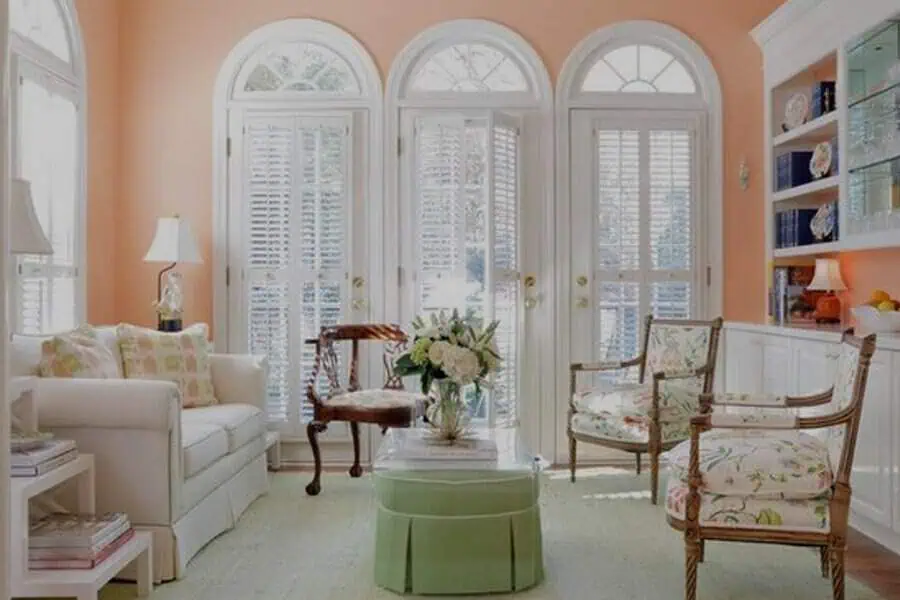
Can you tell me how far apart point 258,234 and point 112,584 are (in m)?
2.66

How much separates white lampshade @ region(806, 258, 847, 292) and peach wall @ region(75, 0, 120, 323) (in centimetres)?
408

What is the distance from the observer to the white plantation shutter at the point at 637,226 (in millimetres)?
5523

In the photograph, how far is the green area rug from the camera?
3.20 metres

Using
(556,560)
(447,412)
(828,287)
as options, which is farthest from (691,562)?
(828,287)

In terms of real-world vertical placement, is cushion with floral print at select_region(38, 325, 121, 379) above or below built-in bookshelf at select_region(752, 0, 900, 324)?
below

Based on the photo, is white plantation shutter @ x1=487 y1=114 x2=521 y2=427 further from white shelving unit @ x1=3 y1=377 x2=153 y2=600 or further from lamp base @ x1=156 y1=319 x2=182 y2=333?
white shelving unit @ x1=3 y1=377 x2=153 y2=600

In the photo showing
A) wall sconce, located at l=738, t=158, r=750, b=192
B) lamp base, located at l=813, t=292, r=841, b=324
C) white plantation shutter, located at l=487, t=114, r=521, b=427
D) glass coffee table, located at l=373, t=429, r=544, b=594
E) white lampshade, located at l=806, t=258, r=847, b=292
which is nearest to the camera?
glass coffee table, located at l=373, t=429, r=544, b=594

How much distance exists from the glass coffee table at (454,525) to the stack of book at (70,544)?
94 cm

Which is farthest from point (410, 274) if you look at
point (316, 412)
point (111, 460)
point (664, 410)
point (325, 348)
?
point (111, 460)

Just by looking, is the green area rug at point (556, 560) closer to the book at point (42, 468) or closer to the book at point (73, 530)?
the book at point (73, 530)

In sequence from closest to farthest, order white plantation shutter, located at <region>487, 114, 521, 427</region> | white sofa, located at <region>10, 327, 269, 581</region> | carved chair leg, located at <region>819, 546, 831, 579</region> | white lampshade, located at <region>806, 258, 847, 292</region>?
white sofa, located at <region>10, 327, 269, 581</region> → carved chair leg, located at <region>819, 546, 831, 579</region> → white lampshade, located at <region>806, 258, 847, 292</region> → white plantation shutter, located at <region>487, 114, 521, 427</region>

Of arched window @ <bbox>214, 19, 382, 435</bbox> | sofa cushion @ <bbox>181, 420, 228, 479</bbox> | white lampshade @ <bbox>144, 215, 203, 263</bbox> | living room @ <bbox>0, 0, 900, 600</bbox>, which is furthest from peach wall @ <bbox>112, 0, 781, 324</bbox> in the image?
sofa cushion @ <bbox>181, 420, 228, 479</bbox>

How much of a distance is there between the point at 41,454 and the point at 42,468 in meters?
0.05

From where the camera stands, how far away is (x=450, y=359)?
326cm
